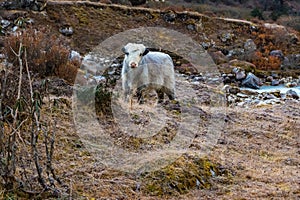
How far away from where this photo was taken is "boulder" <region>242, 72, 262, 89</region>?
47.1 feet

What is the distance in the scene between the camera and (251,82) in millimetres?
14414

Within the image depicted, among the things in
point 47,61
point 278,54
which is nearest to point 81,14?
point 278,54

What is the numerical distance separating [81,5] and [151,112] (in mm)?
14063

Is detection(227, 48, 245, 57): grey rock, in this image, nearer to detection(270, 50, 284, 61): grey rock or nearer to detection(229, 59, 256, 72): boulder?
detection(270, 50, 284, 61): grey rock

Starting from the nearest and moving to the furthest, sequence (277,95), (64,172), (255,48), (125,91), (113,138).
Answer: (64,172)
(113,138)
(125,91)
(277,95)
(255,48)

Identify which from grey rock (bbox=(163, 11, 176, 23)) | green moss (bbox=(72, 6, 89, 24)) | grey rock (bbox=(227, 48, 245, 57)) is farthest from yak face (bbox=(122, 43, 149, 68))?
grey rock (bbox=(163, 11, 176, 23))

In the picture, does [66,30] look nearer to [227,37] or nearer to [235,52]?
[235,52]

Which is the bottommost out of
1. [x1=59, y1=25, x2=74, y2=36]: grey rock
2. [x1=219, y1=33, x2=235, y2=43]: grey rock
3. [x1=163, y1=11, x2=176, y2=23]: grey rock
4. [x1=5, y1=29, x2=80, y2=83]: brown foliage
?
[x1=219, y1=33, x2=235, y2=43]: grey rock

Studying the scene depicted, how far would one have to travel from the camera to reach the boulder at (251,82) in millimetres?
14364

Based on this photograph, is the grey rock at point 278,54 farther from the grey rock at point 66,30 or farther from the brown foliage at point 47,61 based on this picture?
the brown foliage at point 47,61

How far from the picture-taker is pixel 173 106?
7.59m

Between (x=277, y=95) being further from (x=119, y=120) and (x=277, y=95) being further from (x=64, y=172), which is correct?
(x=64, y=172)

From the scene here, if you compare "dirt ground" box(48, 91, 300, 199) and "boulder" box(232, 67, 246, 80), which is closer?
Answer: "dirt ground" box(48, 91, 300, 199)

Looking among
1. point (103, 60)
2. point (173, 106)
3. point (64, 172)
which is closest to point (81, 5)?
point (103, 60)
